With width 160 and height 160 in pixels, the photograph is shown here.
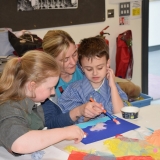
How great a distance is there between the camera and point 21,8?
122 inches

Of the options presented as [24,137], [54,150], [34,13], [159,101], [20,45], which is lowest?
[159,101]

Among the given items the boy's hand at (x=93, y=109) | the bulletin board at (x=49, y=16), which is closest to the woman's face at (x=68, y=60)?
the boy's hand at (x=93, y=109)

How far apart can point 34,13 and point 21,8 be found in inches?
5.6

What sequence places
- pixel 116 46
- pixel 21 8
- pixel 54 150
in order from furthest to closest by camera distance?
pixel 116 46 < pixel 21 8 < pixel 54 150

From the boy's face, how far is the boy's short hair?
0.02 metres

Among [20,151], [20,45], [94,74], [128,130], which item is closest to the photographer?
[20,151]

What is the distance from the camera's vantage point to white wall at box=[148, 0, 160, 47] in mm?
5930

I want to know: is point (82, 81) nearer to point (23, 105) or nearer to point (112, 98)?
point (112, 98)

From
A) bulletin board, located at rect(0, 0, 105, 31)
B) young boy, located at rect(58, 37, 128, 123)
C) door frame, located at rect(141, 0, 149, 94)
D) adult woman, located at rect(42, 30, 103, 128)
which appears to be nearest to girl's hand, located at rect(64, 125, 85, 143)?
adult woman, located at rect(42, 30, 103, 128)

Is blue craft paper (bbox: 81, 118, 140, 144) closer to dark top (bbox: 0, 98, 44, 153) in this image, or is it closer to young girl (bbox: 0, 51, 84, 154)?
young girl (bbox: 0, 51, 84, 154)

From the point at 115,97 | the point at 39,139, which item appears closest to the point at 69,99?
the point at 115,97

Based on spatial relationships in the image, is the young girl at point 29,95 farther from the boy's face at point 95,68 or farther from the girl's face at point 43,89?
the boy's face at point 95,68

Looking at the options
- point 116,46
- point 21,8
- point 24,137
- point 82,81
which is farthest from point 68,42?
point 116,46

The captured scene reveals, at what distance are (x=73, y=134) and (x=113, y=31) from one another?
2.41 meters
